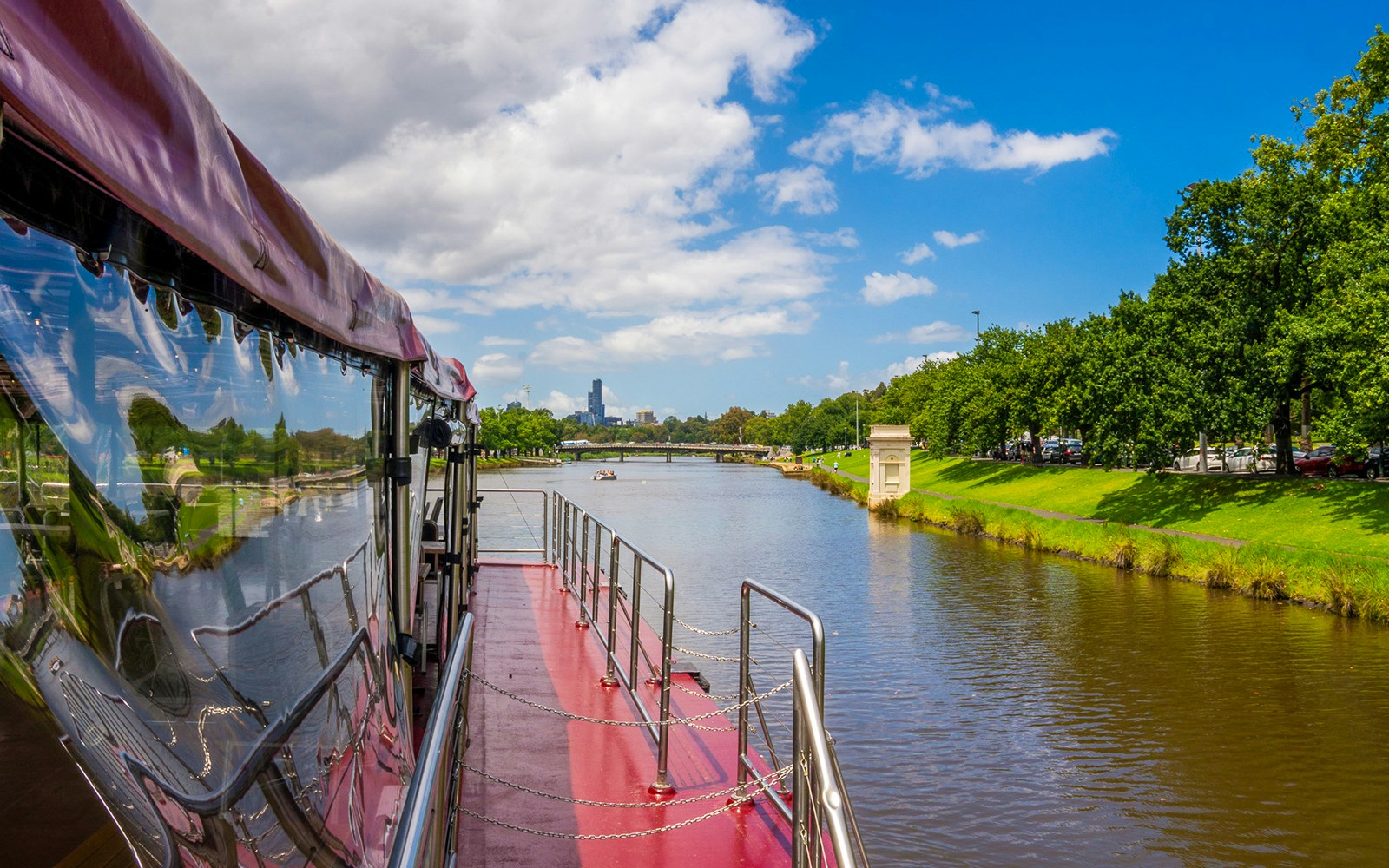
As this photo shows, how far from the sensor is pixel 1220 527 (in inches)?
981

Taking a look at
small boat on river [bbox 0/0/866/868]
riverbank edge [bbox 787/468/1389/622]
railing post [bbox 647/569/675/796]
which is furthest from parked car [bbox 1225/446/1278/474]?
small boat on river [bbox 0/0/866/868]

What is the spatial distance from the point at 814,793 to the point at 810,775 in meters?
0.08

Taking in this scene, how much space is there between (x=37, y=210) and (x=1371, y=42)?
3197cm

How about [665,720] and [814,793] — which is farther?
[665,720]

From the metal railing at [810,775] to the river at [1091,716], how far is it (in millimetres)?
4035

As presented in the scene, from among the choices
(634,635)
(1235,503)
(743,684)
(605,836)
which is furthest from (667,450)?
(605,836)

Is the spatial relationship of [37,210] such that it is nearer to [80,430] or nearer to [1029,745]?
[80,430]

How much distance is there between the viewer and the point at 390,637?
4355 millimetres

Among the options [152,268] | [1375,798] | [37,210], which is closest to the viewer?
[37,210]

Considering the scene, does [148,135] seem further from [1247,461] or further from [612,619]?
[1247,461]

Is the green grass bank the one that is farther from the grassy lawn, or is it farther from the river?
the river

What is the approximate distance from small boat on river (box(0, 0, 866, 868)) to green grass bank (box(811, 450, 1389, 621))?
18263 millimetres

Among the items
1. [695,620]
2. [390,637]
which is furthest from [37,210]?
[695,620]

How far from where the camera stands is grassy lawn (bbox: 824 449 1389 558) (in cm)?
2142
